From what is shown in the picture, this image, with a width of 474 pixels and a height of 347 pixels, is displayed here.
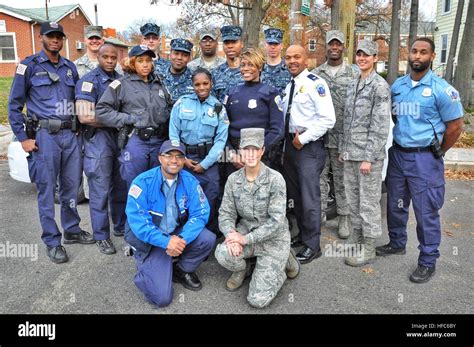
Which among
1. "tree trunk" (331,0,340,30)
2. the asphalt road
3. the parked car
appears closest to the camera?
the asphalt road

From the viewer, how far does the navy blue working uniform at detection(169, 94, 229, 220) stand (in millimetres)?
3873

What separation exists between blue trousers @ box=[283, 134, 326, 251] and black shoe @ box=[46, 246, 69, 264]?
2.35 meters

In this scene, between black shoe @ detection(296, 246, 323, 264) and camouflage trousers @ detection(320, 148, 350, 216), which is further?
camouflage trousers @ detection(320, 148, 350, 216)

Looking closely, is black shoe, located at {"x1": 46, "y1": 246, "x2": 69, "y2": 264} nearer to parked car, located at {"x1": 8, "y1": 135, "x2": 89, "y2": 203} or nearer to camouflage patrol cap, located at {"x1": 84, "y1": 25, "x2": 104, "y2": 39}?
parked car, located at {"x1": 8, "y1": 135, "x2": 89, "y2": 203}

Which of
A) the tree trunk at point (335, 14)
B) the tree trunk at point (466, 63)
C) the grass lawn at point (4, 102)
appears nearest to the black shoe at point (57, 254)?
the tree trunk at point (335, 14)

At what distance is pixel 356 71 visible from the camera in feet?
15.4

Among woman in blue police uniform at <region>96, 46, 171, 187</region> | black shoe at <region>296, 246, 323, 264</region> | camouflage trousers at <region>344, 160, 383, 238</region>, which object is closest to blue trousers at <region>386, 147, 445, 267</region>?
camouflage trousers at <region>344, 160, 383, 238</region>

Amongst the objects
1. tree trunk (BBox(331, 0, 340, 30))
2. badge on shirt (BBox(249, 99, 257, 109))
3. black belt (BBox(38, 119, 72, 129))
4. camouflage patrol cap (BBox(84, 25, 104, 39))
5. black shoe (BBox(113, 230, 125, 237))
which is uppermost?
tree trunk (BBox(331, 0, 340, 30))

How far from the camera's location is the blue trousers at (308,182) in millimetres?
4039

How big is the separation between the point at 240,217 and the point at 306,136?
991mm

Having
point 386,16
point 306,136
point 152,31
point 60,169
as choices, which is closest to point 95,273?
point 60,169

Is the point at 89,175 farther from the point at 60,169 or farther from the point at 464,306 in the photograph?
the point at 464,306

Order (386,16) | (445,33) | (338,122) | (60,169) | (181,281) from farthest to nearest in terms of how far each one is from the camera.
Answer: (386,16), (445,33), (338,122), (60,169), (181,281)

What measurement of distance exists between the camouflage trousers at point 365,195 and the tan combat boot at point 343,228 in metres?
0.63
